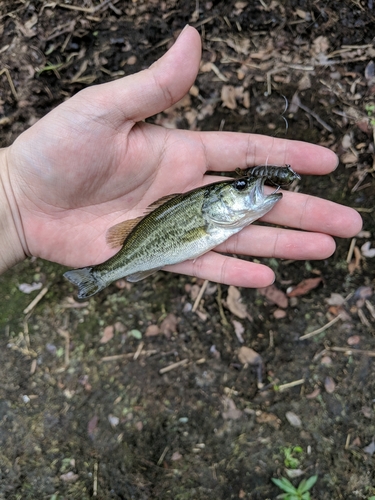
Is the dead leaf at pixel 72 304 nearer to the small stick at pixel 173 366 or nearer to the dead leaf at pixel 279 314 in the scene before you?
the small stick at pixel 173 366

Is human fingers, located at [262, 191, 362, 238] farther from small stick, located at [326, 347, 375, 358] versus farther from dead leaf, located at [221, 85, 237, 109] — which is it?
dead leaf, located at [221, 85, 237, 109]

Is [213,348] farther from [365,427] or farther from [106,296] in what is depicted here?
[365,427]

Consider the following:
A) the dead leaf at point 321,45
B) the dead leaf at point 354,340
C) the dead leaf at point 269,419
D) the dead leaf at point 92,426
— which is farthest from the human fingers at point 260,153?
the dead leaf at point 92,426

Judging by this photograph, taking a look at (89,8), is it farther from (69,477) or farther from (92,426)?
(69,477)

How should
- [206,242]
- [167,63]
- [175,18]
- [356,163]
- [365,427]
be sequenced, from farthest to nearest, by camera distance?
1. [175,18]
2. [356,163]
3. [365,427]
4. [206,242]
5. [167,63]

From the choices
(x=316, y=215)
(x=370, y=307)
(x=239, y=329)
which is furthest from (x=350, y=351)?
(x=316, y=215)

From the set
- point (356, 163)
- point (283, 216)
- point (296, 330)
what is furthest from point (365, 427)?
point (356, 163)

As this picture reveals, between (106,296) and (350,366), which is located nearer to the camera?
(350,366)
